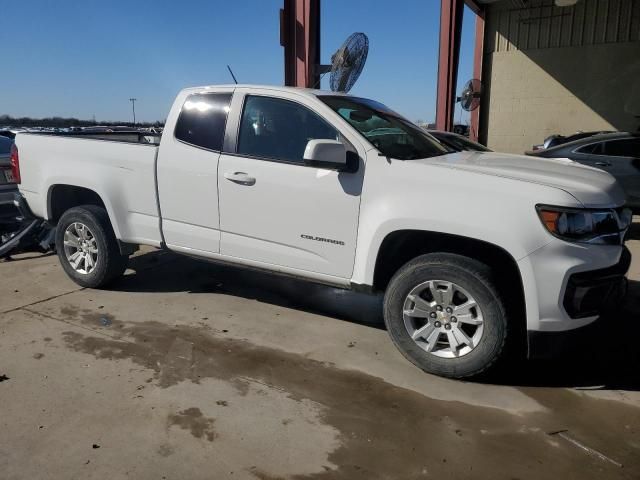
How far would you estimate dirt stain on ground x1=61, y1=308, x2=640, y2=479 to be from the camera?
8.68ft

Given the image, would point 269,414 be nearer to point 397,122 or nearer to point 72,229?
point 397,122

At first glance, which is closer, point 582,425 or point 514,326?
point 582,425

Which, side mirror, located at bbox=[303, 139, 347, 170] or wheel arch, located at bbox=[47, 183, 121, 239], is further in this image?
wheel arch, located at bbox=[47, 183, 121, 239]

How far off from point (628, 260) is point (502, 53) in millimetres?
15511

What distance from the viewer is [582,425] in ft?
9.96

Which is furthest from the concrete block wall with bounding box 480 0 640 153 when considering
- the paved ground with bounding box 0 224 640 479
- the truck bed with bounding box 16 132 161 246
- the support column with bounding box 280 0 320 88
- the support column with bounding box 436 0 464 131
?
the truck bed with bounding box 16 132 161 246

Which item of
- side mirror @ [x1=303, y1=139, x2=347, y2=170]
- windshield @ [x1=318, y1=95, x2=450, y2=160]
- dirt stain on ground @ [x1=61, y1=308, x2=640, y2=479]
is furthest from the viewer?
windshield @ [x1=318, y1=95, x2=450, y2=160]

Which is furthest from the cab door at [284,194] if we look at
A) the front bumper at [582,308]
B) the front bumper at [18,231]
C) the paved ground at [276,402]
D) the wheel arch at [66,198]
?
the front bumper at [18,231]

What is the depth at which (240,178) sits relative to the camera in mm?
4129

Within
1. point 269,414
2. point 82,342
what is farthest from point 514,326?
point 82,342

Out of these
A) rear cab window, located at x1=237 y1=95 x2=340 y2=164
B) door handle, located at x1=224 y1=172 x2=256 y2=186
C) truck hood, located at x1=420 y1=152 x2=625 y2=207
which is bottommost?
door handle, located at x1=224 y1=172 x2=256 y2=186

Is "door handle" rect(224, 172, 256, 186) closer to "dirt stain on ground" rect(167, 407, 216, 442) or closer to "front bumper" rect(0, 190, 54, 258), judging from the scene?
"dirt stain on ground" rect(167, 407, 216, 442)

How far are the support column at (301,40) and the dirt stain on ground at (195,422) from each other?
25.0 ft

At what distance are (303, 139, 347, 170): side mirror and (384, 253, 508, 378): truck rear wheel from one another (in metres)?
0.85
